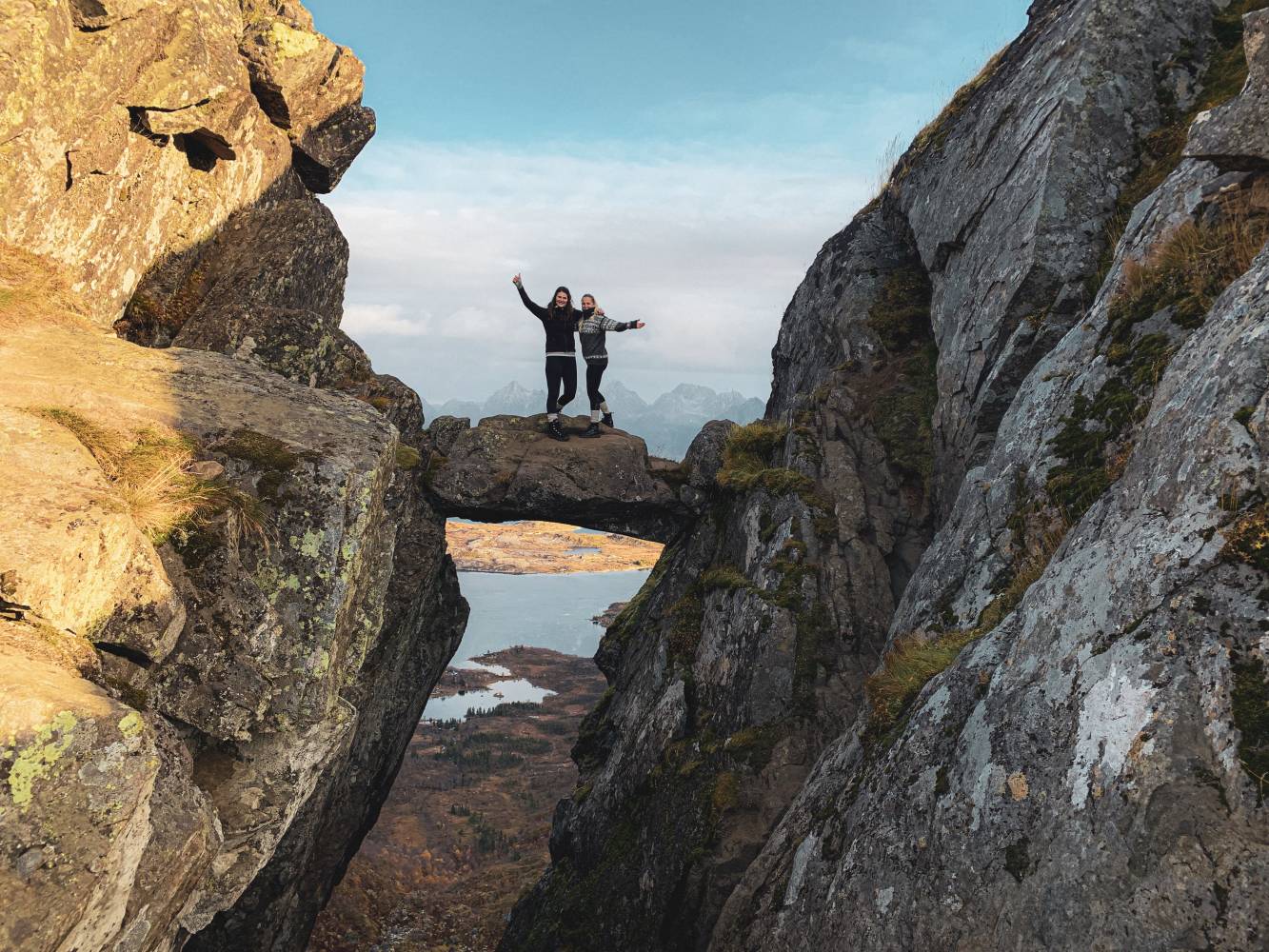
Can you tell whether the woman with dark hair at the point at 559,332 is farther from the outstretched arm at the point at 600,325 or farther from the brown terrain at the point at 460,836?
the brown terrain at the point at 460,836

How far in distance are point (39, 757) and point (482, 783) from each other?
139 feet

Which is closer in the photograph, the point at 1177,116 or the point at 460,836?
the point at 1177,116

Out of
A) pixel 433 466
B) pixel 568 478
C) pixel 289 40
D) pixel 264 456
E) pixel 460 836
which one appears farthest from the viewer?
pixel 460 836

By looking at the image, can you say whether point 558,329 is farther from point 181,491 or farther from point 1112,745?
point 1112,745

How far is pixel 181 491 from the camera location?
30.7ft

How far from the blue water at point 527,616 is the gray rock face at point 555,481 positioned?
1813 inches

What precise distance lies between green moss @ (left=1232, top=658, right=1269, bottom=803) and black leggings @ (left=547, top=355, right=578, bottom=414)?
17610mm

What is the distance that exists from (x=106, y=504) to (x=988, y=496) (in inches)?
443

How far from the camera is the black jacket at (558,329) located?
21000 mm

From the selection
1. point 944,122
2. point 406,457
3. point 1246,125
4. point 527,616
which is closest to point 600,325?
point 406,457

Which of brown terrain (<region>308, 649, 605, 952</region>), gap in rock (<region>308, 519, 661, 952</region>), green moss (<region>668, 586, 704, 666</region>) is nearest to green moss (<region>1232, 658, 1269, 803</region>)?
green moss (<region>668, 586, 704, 666</region>)

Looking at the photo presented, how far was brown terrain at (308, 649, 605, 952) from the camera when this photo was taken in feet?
78.4

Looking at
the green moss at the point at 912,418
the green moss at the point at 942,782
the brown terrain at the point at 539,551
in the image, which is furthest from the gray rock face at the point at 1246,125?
the brown terrain at the point at 539,551

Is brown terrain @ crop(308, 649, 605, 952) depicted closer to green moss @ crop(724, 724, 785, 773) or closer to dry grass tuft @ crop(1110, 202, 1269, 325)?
green moss @ crop(724, 724, 785, 773)
